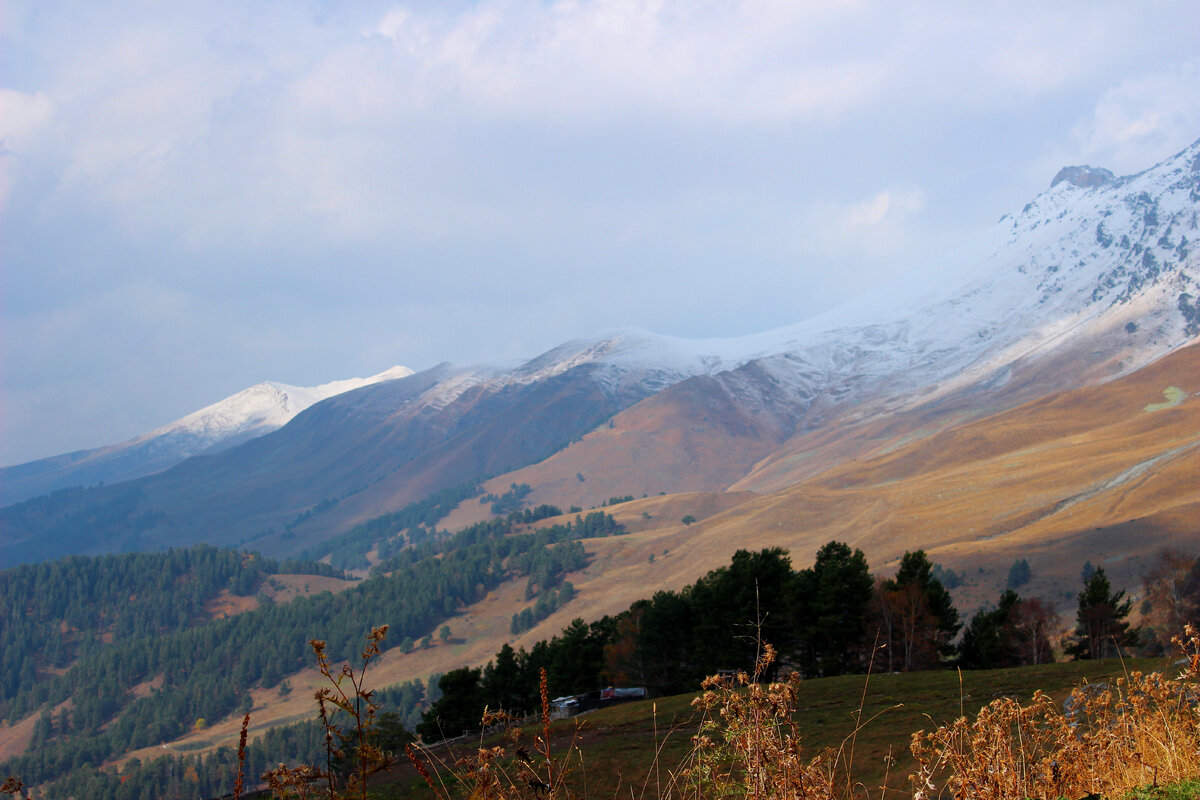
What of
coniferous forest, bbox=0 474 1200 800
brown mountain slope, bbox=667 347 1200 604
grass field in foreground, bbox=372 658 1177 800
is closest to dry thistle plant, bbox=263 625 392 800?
coniferous forest, bbox=0 474 1200 800

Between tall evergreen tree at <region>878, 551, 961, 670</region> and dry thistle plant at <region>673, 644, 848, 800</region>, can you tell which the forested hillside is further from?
dry thistle plant at <region>673, 644, 848, 800</region>

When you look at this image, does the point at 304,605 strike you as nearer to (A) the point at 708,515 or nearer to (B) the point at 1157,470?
(A) the point at 708,515

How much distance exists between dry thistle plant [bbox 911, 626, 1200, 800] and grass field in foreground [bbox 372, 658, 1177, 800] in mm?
10249

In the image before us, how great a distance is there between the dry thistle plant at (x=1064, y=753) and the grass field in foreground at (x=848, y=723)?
10249 mm

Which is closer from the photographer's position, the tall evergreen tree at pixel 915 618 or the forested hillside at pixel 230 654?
the tall evergreen tree at pixel 915 618

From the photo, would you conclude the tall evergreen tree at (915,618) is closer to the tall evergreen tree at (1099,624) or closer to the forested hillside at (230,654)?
the tall evergreen tree at (1099,624)

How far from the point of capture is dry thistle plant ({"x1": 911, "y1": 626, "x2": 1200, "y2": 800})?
4.57m

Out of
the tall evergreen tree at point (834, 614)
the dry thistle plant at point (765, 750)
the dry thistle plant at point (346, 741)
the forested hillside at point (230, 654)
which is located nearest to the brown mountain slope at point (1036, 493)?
the forested hillside at point (230, 654)

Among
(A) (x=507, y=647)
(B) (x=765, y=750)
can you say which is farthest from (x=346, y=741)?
(A) (x=507, y=647)

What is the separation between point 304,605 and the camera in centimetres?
18312

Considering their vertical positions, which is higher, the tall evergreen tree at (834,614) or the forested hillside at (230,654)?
the tall evergreen tree at (834,614)

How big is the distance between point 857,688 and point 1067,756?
24.5 meters

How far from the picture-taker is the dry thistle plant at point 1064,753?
457 centimetres

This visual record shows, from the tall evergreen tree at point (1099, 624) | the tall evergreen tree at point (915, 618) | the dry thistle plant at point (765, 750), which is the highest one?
the dry thistle plant at point (765, 750)
